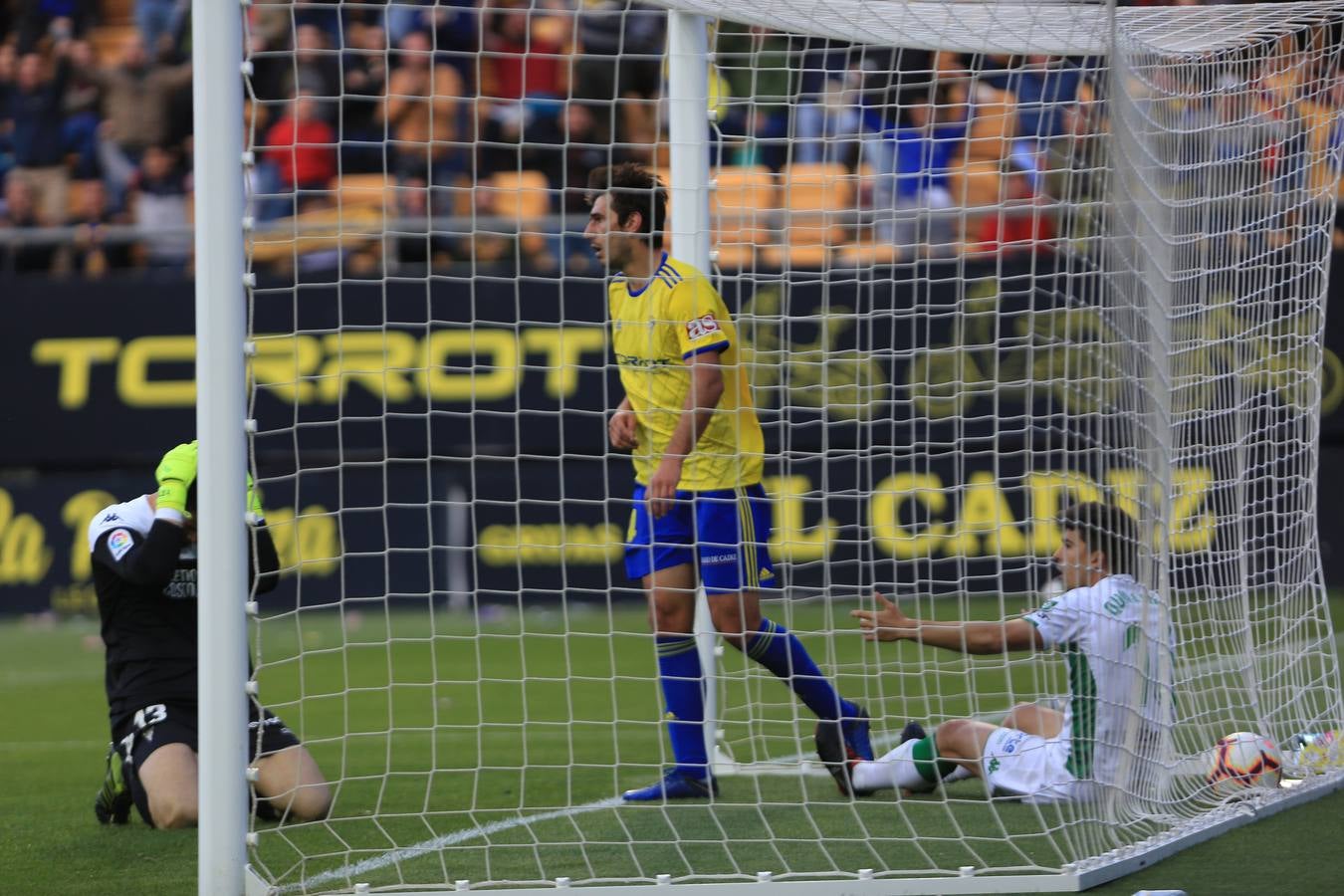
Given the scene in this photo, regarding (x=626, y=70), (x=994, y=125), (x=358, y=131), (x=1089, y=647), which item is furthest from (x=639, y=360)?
(x=626, y=70)

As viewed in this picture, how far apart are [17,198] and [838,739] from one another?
32.4 ft

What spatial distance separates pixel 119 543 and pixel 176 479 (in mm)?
304

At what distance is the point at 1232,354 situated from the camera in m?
5.69

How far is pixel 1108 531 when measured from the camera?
488cm

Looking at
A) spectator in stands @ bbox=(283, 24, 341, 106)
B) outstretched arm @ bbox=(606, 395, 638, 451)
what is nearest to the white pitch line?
outstretched arm @ bbox=(606, 395, 638, 451)

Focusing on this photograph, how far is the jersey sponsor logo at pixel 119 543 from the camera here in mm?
5309

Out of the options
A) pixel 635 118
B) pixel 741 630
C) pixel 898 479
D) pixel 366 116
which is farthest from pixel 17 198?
pixel 741 630

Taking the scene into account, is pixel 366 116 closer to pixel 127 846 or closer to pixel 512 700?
pixel 512 700

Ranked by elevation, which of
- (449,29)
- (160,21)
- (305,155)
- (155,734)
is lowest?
(155,734)

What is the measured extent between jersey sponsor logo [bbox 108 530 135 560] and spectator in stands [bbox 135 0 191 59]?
30.2ft

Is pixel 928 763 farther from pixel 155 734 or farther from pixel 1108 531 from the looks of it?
pixel 155 734

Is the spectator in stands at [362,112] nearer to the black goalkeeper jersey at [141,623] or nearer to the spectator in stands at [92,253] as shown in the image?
the spectator in stands at [92,253]

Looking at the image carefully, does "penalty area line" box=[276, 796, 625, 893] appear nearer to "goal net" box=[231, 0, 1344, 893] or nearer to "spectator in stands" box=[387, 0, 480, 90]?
"goal net" box=[231, 0, 1344, 893]

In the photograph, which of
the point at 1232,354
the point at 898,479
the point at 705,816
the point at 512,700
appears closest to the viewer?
the point at 705,816
